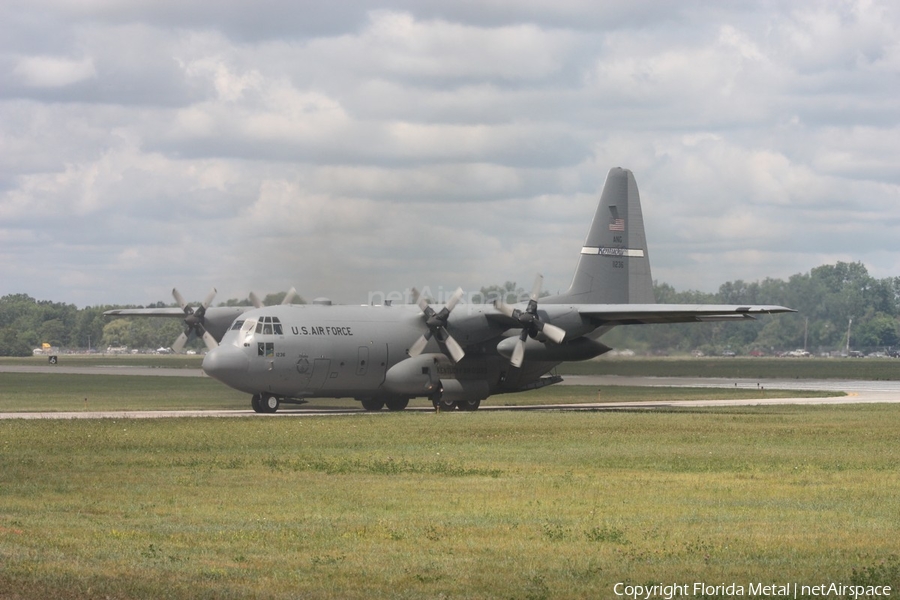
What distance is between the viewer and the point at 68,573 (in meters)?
14.1

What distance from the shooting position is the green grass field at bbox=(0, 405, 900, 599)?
14.2 metres

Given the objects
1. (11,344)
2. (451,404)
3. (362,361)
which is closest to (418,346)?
(362,361)

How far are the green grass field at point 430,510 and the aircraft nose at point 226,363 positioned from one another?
603 centimetres

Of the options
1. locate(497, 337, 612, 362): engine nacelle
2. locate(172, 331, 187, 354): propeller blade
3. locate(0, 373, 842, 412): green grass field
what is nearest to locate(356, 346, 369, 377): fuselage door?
locate(497, 337, 612, 362): engine nacelle

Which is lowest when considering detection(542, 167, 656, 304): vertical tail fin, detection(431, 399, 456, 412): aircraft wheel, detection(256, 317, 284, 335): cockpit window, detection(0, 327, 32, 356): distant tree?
detection(431, 399, 456, 412): aircraft wheel

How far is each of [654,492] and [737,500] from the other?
165 centimetres

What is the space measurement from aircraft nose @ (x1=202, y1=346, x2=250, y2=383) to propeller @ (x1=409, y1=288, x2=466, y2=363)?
6956mm

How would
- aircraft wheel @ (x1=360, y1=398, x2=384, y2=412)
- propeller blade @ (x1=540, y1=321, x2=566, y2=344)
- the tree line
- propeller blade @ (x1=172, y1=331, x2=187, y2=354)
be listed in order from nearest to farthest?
propeller blade @ (x1=540, y1=321, x2=566, y2=344) → aircraft wheel @ (x1=360, y1=398, x2=384, y2=412) → propeller blade @ (x1=172, y1=331, x2=187, y2=354) → the tree line

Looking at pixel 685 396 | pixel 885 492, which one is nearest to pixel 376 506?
pixel 885 492

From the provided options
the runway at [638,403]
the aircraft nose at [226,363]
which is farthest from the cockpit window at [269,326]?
the runway at [638,403]

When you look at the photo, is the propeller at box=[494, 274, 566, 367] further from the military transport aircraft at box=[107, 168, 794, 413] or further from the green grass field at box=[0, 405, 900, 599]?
the green grass field at box=[0, 405, 900, 599]

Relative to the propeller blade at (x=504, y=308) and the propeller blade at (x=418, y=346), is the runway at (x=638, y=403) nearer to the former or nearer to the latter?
the propeller blade at (x=418, y=346)

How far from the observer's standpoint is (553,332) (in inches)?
1750

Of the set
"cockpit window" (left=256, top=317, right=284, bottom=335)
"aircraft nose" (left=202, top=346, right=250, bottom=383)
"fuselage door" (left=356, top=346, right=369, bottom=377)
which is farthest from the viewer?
"fuselage door" (left=356, top=346, right=369, bottom=377)
